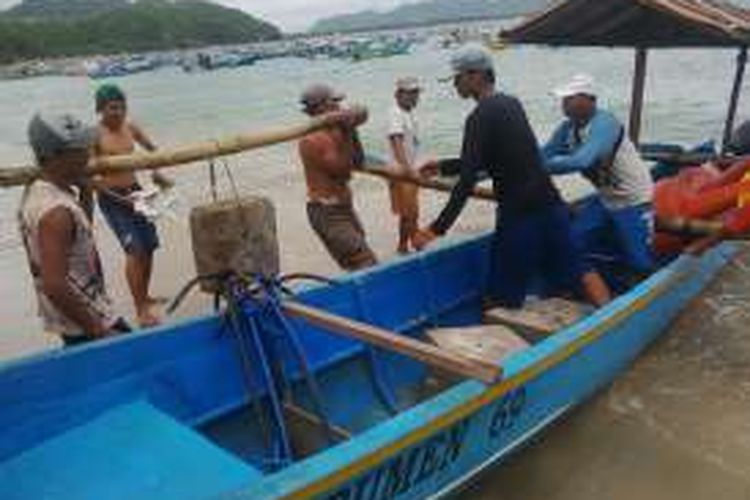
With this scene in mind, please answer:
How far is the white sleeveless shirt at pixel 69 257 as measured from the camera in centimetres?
389

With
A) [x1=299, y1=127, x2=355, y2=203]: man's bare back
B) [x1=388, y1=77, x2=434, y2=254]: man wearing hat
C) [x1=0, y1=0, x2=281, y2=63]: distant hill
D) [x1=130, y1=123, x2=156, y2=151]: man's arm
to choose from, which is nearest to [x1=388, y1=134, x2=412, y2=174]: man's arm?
[x1=388, y1=77, x2=434, y2=254]: man wearing hat

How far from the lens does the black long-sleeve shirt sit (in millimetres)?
5262

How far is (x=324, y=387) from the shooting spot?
5359 millimetres

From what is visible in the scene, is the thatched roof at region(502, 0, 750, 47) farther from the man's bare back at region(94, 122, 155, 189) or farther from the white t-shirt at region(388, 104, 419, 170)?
the man's bare back at region(94, 122, 155, 189)

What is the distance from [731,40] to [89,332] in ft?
17.3

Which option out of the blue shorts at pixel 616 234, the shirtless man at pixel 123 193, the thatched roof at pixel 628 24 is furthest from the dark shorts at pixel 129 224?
the thatched roof at pixel 628 24

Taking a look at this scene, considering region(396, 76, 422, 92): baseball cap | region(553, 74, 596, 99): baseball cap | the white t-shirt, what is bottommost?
the white t-shirt

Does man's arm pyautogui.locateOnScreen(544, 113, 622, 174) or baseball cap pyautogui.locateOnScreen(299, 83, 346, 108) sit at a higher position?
baseball cap pyautogui.locateOnScreen(299, 83, 346, 108)

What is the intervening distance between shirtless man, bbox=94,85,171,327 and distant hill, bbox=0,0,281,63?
351 feet

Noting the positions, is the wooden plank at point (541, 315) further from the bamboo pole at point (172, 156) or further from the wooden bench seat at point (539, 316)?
the bamboo pole at point (172, 156)

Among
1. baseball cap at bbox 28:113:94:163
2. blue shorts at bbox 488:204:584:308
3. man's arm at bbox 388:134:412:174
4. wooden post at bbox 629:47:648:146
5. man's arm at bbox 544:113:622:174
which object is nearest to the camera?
baseball cap at bbox 28:113:94:163

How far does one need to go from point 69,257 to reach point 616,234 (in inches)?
165

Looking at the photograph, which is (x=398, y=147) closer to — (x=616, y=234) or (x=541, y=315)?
(x=616, y=234)

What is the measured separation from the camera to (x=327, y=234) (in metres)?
6.65
